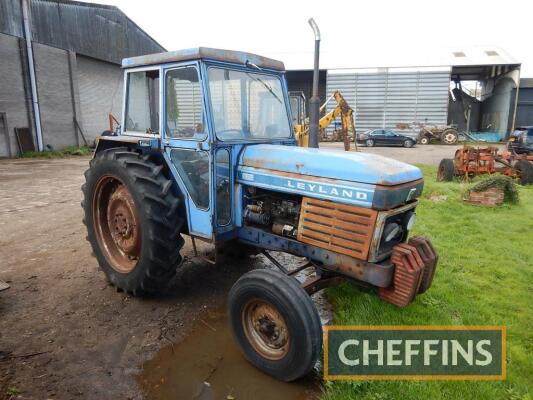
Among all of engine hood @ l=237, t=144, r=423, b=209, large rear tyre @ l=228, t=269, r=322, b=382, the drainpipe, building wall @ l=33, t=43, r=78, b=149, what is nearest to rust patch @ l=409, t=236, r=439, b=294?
engine hood @ l=237, t=144, r=423, b=209

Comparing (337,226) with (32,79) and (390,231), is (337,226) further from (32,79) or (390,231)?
(32,79)

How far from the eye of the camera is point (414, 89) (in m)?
27.0

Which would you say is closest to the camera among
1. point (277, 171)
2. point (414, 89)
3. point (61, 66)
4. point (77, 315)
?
point (277, 171)

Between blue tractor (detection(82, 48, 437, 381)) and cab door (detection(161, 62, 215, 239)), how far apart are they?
0.04 ft

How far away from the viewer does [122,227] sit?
12.9ft

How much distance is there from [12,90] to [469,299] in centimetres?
1688

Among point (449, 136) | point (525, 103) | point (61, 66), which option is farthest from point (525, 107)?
point (61, 66)

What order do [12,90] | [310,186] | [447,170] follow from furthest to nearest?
[12,90] < [447,170] < [310,186]

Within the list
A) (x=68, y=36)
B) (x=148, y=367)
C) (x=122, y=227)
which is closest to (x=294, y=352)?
(x=148, y=367)

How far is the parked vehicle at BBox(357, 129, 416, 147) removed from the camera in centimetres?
2309

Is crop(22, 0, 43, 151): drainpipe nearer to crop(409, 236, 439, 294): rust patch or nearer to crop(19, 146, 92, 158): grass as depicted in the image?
crop(19, 146, 92, 158): grass

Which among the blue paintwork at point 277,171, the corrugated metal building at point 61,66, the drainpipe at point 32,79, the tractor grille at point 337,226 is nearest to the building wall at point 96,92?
the corrugated metal building at point 61,66

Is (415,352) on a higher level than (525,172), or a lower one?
lower

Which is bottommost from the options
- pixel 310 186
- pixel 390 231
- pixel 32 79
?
pixel 390 231
